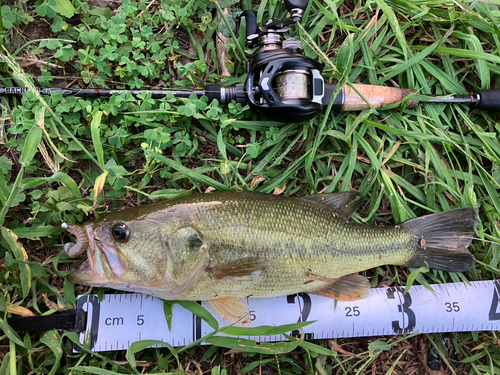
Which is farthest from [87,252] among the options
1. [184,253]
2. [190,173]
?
[190,173]

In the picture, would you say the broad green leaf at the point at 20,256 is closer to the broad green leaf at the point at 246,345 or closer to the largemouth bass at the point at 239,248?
the largemouth bass at the point at 239,248

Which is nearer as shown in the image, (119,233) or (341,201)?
(119,233)

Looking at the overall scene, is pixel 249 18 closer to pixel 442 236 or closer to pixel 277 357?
pixel 442 236

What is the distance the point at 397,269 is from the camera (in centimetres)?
302

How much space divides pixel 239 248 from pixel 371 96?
1798 mm

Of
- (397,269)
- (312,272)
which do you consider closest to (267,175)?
(312,272)

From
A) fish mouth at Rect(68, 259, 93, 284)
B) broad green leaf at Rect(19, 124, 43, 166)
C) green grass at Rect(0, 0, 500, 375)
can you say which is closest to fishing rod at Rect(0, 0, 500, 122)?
green grass at Rect(0, 0, 500, 375)

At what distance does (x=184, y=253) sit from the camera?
7.25ft

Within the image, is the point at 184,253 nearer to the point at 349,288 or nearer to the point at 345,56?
the point at 349,288

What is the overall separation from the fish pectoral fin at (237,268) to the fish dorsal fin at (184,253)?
0.42ft

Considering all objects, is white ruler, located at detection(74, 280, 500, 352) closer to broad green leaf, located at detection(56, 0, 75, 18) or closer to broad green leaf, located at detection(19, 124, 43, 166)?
broad green leaf, located at detection(19, 124, 43, 166)

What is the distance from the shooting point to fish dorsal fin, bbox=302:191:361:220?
8.77 feet

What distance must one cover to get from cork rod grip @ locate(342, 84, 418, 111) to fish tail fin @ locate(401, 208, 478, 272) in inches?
43.2

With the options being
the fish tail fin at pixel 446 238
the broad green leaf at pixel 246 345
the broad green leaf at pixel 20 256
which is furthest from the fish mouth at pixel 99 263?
the fish tail fin at pixel 446 238
